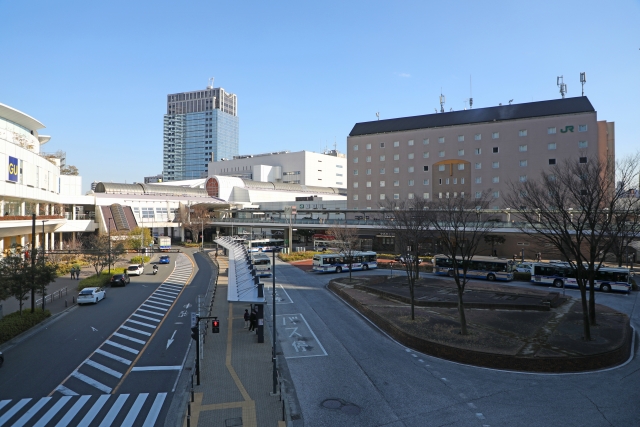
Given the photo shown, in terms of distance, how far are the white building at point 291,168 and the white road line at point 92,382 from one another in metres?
112

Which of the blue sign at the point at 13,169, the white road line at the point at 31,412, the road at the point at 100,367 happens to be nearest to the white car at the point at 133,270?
the blue sign at the point at 13,169

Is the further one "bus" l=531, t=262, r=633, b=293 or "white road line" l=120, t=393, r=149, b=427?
"bus" l=531, t=262, r=633, b=293

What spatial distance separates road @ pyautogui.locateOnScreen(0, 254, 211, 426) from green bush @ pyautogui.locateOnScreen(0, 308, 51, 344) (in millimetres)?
739

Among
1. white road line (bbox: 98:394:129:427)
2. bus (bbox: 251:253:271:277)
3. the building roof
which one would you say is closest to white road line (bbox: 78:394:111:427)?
white road line (bbox: 98:394:129:427)

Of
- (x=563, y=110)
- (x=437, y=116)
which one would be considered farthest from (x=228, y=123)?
(x=563, y=110)

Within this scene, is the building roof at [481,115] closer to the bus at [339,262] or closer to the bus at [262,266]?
the bus at [339,262]

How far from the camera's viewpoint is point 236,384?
50.2ft

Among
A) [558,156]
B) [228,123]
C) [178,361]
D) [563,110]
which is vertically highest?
[228,123]

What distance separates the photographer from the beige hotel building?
58656 mm

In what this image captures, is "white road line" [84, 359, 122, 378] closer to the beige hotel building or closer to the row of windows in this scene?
the beige hotel building

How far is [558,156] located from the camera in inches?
2307

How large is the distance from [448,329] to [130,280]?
32.1 meters

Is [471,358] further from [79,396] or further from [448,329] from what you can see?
[79,396]

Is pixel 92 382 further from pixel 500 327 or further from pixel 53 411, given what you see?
pixel 500 327
